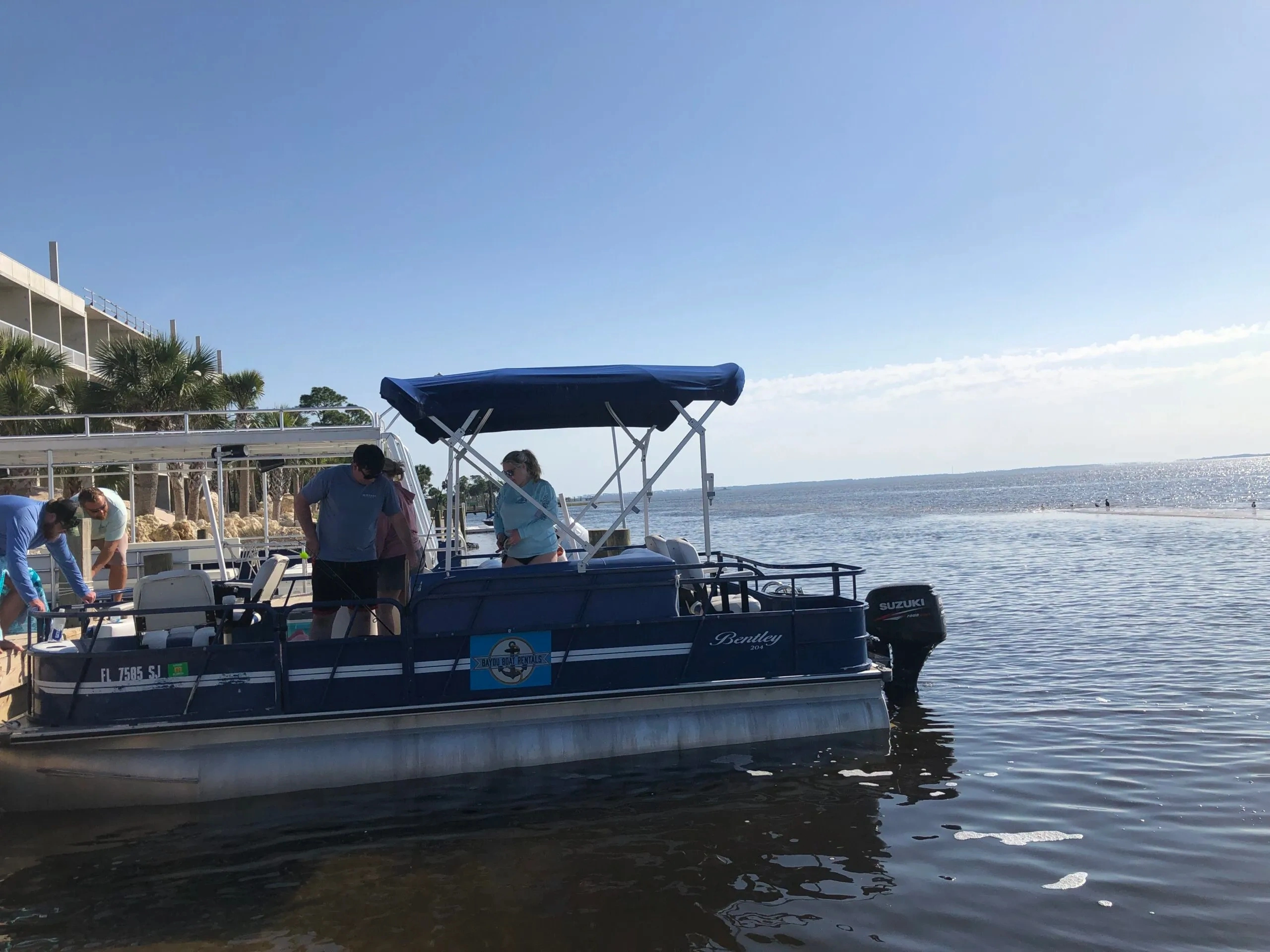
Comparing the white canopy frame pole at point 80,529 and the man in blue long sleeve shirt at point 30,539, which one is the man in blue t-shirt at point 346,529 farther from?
the white canopy frame pole at point 80,529

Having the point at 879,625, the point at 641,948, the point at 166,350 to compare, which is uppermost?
the point at 166,350

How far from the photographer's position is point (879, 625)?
812 cm

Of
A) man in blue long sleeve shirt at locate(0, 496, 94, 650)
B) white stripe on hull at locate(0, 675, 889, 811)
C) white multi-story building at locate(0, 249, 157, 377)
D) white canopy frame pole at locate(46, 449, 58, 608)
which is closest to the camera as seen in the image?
white stripe on hull at locate(0, 675, 889, 811)

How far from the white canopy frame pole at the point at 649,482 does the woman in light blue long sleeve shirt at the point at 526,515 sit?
0.38 m

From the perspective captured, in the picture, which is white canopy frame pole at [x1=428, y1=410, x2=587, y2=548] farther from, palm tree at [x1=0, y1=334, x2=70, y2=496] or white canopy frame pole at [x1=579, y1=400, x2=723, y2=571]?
palm tree at [x1=0, y1=334, x2=70, y2=496]

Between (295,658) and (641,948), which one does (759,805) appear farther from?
(295,658)

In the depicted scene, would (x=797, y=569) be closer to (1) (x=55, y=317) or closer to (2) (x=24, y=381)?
(2) (x=24, y=381)

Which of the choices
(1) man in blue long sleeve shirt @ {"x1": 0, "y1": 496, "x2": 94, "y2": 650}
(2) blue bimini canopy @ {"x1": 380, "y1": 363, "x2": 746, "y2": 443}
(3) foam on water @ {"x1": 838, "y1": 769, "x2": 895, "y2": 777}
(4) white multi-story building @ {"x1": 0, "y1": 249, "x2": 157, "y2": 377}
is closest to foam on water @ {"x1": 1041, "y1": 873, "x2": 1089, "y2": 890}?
(3) foam on water @ {"x1": 838, "y1": 769, "x2": 895, "y2": 777}

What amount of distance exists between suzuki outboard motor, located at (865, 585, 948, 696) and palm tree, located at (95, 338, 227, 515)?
58.6ft

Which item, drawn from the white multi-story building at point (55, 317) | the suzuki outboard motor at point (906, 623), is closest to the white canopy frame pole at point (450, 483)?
Answer: the suzuki outboard motor at point (906, 623)

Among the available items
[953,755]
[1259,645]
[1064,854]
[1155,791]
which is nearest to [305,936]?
[1064,854]

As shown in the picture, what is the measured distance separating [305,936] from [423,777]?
1.87m

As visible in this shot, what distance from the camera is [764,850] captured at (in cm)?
527

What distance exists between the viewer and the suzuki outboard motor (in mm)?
8023
